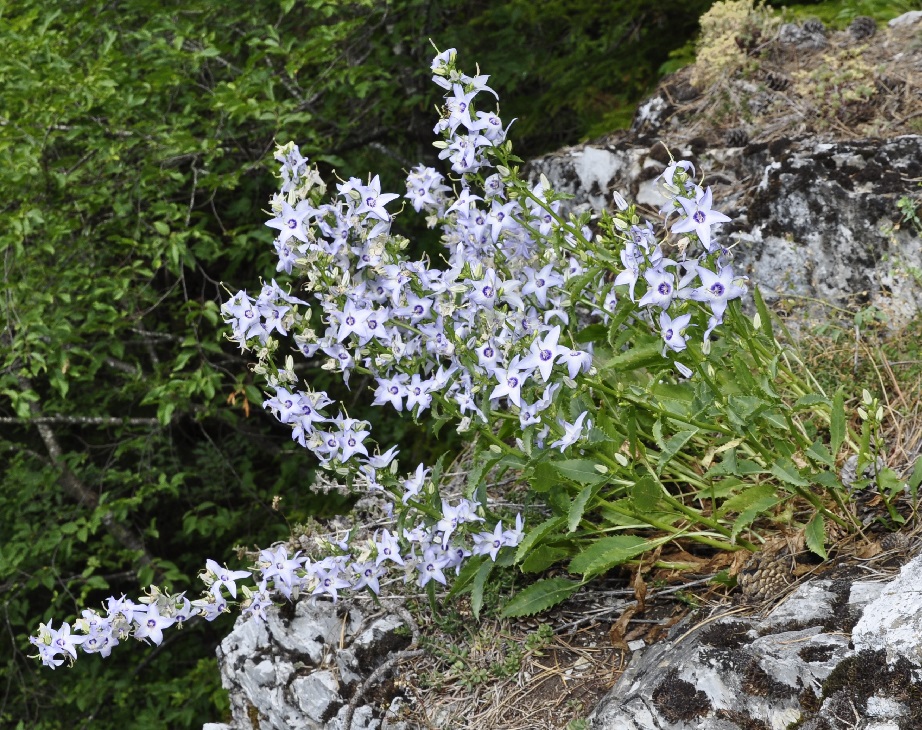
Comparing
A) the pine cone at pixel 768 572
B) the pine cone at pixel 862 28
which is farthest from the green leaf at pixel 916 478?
the pine cone at pixel 862 28

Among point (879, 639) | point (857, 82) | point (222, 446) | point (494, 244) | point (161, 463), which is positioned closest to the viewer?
point (879, 639)

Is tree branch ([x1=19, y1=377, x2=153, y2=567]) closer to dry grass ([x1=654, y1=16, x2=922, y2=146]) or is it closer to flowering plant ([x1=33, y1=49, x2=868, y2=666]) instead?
flowering plant ([x1=33, y1=49, x2=868, y2=666])

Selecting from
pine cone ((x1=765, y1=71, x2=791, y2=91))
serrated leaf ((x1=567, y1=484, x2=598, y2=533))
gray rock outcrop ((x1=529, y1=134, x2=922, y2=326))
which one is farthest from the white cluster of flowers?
pine cone ((x1=765, y1=71, x2=791, y2=91))

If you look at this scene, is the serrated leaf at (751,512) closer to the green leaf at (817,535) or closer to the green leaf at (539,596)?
the green leaf at (817,535)

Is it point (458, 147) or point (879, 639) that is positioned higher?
point (458, 147)

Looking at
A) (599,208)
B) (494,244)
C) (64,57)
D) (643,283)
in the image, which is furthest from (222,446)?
(643,283)

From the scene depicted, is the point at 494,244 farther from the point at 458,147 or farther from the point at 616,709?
the point at 616,709
